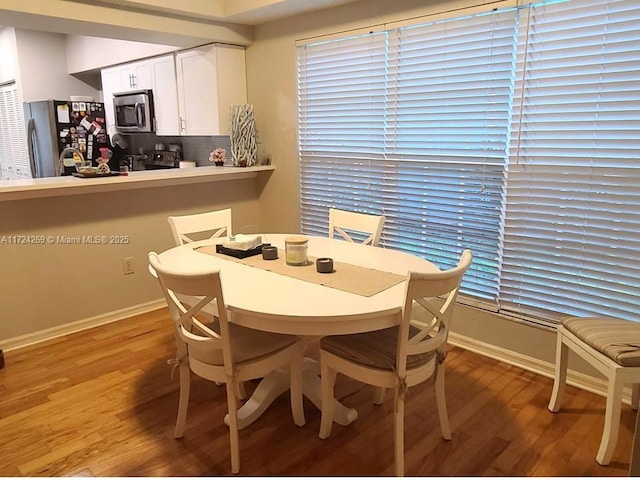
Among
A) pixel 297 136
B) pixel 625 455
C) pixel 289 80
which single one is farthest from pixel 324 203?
pixel 625 455

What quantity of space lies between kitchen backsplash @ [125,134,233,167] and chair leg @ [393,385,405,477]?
3.06 m

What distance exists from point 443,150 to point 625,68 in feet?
3.33

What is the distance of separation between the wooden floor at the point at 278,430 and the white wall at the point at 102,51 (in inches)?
118

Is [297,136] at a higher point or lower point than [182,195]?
higher

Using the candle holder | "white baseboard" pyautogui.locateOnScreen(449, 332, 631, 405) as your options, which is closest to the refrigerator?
the candle holder

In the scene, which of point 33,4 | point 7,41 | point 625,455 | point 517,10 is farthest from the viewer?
point 7,41

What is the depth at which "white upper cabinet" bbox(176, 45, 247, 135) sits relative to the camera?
3910 millimetres

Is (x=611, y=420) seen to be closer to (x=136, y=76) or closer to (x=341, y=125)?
(x=341, y=125)

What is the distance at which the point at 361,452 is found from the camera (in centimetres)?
203

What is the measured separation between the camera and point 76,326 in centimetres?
328

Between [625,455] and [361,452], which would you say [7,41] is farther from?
[625,455]

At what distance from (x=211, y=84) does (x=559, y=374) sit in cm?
331

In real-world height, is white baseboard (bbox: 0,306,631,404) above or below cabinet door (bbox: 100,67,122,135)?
below

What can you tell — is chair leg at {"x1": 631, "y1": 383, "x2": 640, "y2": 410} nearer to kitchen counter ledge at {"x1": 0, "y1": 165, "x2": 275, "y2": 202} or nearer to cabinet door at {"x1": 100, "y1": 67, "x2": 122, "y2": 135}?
kitchen counter ledge at {"x1": 0, "y1": 165, "x2": 275, "y2": 202}
